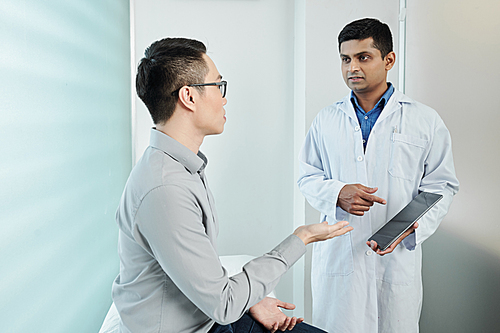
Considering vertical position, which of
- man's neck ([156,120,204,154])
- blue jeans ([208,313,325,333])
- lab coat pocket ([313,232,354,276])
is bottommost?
blue jeans ([208,313,325,333])

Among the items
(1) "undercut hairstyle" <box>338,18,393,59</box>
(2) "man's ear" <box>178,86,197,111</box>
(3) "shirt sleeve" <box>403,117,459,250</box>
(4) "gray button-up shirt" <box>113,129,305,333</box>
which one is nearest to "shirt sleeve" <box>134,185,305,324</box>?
(4) "gray button-up shirt" <box>113,129,305,333</box>

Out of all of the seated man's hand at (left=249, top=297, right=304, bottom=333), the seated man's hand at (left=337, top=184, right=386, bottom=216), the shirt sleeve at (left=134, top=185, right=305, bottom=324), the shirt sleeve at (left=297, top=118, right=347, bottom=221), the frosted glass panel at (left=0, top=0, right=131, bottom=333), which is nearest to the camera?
the shirt sleeve at (left=134, top=185, right=305, bottom=324)

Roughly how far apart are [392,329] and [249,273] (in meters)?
0.87

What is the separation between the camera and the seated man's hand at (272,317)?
3.66ft

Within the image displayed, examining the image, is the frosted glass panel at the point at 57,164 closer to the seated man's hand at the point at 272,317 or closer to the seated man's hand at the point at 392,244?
the seated man's hand at the point at 272,317

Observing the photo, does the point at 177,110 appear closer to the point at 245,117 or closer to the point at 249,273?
the point at 249,273

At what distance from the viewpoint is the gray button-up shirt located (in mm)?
832

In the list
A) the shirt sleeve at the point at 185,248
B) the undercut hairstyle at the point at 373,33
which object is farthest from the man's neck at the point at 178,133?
the undercut hairstyle at the point at 373,33

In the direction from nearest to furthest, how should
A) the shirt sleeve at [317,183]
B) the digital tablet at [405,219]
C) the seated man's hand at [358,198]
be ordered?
the digital tablet at [405,219]
the seated man's hand at [358,198]
the shirt sleeve at [317,183]

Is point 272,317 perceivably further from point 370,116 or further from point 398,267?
point 370,116

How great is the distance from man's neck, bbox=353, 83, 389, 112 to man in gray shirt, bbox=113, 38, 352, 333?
2.47 ft

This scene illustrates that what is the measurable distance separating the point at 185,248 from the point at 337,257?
92 centimetres

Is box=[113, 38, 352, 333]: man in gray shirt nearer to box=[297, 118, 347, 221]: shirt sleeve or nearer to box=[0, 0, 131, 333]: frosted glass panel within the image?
box=[0, 0, 131, 333]: frosted glass panel

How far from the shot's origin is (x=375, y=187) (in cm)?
151
